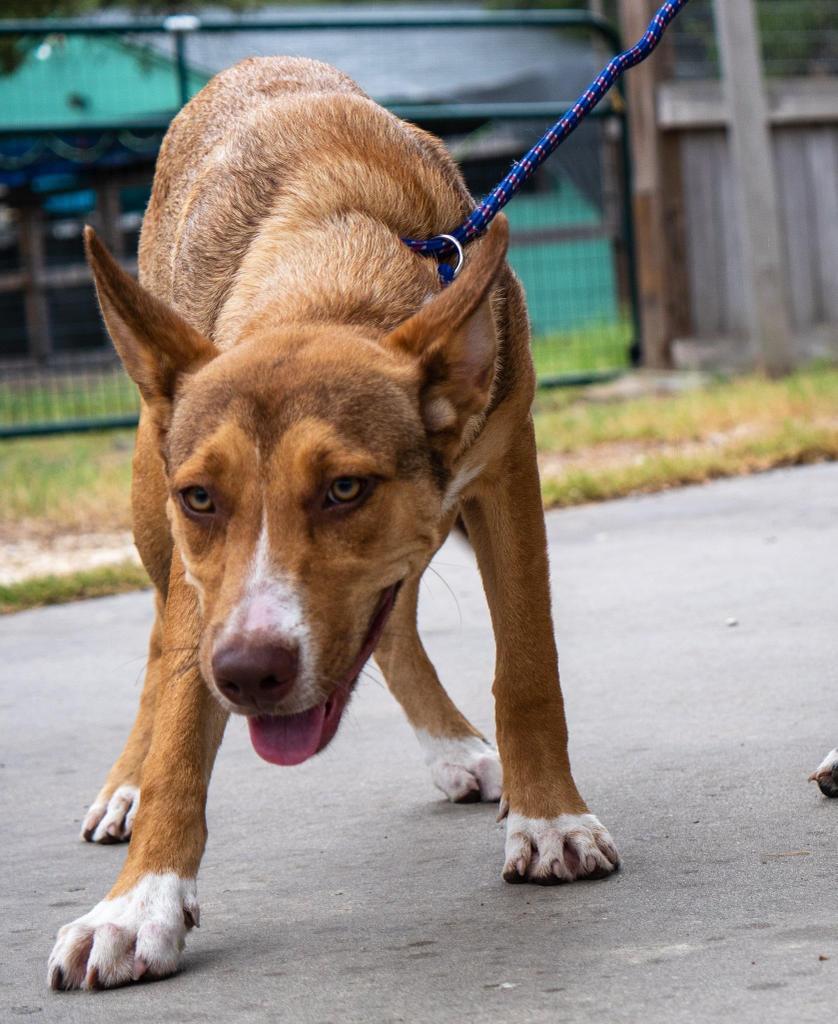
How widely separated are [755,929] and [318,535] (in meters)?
1.02

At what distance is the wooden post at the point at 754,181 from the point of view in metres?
11.0

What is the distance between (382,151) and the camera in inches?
151

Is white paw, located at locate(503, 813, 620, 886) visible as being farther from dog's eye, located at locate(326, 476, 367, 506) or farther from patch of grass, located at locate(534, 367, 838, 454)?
patch of grass, located at locate(534, 367, 838, 454)

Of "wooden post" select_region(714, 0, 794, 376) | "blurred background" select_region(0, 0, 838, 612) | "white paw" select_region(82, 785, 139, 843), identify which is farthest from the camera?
"wooden post" select_region(714, 0, 794, 376)

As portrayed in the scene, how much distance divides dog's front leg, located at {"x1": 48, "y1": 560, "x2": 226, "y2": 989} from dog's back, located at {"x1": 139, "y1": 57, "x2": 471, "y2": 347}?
2.31 feet

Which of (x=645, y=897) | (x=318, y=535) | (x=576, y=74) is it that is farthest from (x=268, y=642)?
(x=576, y=74)

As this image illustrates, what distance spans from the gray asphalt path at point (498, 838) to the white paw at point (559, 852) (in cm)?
4

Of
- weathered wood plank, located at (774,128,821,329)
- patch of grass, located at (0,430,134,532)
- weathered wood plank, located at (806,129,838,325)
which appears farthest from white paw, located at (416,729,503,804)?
weathered wood plank, located at (806,129,838,325)

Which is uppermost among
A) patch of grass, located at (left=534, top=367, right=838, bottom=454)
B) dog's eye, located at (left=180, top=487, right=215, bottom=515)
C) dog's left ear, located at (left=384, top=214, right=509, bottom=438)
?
dog's left ear, located at (left=384, top=214, right=509, bottom=438)

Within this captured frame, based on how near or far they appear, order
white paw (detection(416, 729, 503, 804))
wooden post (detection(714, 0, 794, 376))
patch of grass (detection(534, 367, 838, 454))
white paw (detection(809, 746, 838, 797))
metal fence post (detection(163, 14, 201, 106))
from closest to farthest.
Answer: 1. white paw (detection(809, 746, 838, 797))
2. white paw (detection(416, 729, 503, 804))
3. patch of grass (detection(534, 367, 838, 454))
4. wooden post (detection(714, 0, 794, 376))
5. metal fence post (detection(163, 14, 201, 106))

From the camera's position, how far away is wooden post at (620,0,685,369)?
40.1ft

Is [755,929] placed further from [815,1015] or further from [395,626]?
[395,626]

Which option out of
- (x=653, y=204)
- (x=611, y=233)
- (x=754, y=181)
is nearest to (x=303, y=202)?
(x=754, y=181)

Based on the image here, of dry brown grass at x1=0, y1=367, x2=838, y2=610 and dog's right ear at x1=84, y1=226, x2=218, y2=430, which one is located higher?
dog's right ear at x1=84, y1=226, x2=218, y2=430
